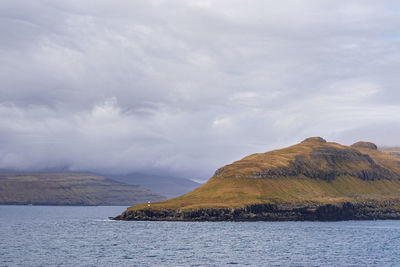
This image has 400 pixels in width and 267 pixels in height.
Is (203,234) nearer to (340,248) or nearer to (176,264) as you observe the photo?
(340,248)

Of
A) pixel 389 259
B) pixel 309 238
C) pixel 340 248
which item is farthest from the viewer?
pixel 309 238

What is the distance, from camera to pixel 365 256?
103312 millimetres

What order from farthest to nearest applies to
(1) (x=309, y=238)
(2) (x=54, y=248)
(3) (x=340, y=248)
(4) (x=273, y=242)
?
(1) (x=309, y=238), (4) (x=273, y=242), (3) (x=340, y=248), (2) (x=54, y=248)

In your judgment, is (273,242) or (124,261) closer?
(124,261)

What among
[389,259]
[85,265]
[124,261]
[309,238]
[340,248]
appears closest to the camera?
[85,265]

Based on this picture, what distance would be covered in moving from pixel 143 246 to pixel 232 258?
1098 inches

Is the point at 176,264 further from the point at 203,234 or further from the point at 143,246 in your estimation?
the point at 203,234

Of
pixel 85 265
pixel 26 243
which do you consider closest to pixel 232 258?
pixel 85 265

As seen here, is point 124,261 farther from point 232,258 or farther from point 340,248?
point 340,248

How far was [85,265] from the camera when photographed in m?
82.9

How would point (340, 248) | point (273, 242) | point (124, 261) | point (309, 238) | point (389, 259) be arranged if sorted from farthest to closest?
point (309, 238), point (273, 242), point (340, 248), point (389, 259), point (124, 261)

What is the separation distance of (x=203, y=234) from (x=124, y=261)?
201 feet

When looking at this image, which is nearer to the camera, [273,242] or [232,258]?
[232,258]

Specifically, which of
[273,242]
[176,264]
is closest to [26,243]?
[176,264]
